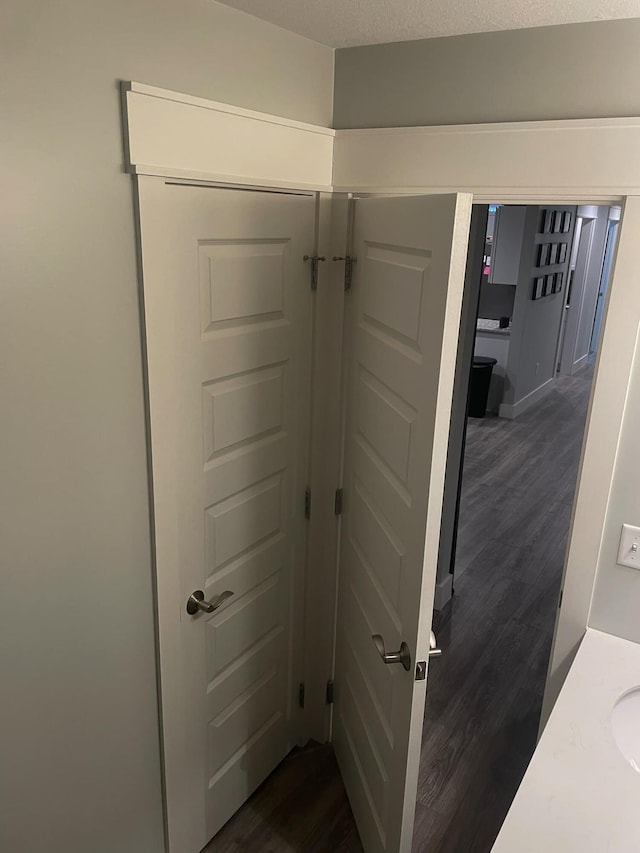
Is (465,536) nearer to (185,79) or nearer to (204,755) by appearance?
(204,755)

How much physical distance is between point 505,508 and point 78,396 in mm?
3815

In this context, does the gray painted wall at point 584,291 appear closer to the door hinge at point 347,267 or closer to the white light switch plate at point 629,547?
the door hinge at point 347,267

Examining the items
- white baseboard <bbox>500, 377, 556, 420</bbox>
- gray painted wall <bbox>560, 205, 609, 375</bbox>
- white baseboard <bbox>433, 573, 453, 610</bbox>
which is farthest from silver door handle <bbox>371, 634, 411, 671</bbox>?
gray painted wall <bbox>560, 205, 609, 375</bbox>

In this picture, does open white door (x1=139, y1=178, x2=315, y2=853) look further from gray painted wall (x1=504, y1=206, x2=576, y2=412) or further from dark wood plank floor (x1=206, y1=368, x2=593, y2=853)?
gray painted wall (x1=504, y1=206, x2=576, y2=412)

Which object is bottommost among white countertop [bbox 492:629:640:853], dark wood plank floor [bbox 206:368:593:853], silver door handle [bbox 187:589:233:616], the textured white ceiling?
dark wood plank floor [bbox 206:368:593:853]

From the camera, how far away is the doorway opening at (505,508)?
8.40 feet

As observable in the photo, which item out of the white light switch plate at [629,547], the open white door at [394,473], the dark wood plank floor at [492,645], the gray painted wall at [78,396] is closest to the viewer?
the gray painted wall at [78,396]

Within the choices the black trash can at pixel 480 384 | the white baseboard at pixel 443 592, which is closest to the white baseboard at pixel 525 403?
the black trash can at pixel 480 384

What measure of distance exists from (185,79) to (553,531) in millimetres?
3703

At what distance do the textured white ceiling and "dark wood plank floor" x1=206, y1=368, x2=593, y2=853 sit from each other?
241 centimetres

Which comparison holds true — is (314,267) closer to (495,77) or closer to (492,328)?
(495,77)

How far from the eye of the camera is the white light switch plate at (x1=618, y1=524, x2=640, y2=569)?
1752 millimetres

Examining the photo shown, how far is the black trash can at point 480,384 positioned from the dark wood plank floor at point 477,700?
4.99 ft

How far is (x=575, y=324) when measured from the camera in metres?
8.46
